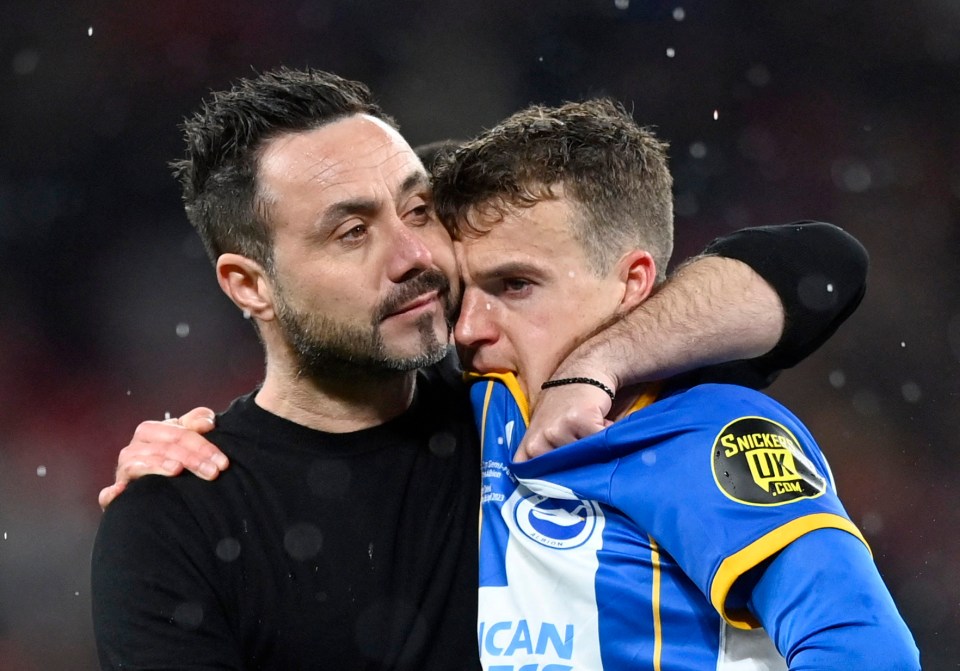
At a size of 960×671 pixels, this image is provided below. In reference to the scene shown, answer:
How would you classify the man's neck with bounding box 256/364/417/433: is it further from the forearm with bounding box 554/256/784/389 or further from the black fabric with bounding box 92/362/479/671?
the forearm with bounding box 554/256/784/389

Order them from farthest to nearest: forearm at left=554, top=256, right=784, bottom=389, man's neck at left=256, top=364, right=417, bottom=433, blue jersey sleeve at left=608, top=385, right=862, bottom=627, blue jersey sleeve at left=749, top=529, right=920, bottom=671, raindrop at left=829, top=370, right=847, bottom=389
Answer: raindrop at left=829, top=370, right=847, bottom=389 < man's neck at left=256, top=364, right=417, bottom=433 < forearm at left=554, top=256, right=784, bottom=389 < blue jersey sleeve at left=608, top=385, right=862, bottom=627 < blue jersey sleeve at left=749, top=529, right=920, bottom=671

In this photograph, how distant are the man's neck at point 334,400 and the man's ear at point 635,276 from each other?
569 millimetres

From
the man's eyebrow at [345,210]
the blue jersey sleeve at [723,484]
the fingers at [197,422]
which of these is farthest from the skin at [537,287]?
the fingers at [197,422]

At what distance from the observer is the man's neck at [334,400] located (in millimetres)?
2490

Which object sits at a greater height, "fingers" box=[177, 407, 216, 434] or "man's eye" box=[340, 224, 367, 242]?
"man's eye" box=[340, 224, 367, 242]

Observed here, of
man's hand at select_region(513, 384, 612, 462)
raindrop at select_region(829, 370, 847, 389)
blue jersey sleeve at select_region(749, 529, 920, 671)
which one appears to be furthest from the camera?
raindrop at select_region(829, 370, 847, 389)

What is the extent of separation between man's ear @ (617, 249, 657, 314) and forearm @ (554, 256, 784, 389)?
59mm

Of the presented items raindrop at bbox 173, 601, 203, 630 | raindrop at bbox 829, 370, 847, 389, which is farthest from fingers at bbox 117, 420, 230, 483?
raindrop at bbox 829, 370, 847, 389

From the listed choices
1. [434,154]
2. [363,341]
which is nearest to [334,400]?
[363,341]

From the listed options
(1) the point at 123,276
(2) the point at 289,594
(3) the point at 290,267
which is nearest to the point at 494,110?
(1) the point at 123,276

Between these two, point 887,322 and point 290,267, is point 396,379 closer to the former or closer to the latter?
point 290,267

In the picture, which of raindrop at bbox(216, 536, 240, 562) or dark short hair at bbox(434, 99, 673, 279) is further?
dark short hair at bbox(434, 99, 673, 279)

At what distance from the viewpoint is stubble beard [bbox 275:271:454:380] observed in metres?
2.39

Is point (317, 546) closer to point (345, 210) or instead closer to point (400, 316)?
point (400, 316)
